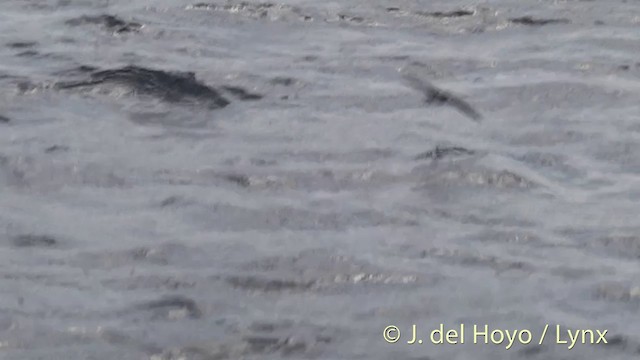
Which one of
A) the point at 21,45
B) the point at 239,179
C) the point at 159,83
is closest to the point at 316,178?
the point at 239,179

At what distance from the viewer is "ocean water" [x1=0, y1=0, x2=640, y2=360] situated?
5297mm

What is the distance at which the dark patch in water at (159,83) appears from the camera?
24.8ft

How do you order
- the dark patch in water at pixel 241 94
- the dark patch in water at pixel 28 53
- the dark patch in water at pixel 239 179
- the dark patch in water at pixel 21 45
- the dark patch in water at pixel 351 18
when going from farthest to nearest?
the dark patch in water at pixel 351 18
the dark patch in water at pixel 21 45
the dark patch in water at pixel 28 53
the dark patch in water at pixel 241 94
the dark patch in water at pixel 239 179

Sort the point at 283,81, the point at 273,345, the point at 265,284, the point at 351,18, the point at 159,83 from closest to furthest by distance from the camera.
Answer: the point at 273,345 → the point at 265,284 → the point at 159,83 → the point at 283,81 → the point at 351,18

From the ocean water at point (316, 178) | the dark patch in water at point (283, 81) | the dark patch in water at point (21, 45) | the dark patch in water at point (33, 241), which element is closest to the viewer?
the ocean water at point (316, 178)

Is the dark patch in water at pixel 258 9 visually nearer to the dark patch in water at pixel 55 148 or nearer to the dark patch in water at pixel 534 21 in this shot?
the dark patch in water at pixel 534 21

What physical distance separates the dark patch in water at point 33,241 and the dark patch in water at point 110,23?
2.88 meters

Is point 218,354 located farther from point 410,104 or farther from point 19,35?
point 19,35

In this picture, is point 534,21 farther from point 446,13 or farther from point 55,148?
point 55,148

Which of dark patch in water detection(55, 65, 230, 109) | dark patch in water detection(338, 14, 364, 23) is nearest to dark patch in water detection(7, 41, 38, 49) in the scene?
dark patch in water detection(55, 65, 230, 109)

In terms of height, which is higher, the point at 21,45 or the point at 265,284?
the point at 21,45

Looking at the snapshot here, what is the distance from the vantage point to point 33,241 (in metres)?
5.88

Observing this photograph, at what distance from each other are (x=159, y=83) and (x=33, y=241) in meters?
1.99

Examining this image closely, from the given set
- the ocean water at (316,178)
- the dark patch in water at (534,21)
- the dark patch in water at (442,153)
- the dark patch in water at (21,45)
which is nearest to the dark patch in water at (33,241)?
the ocean water at (316,178)
